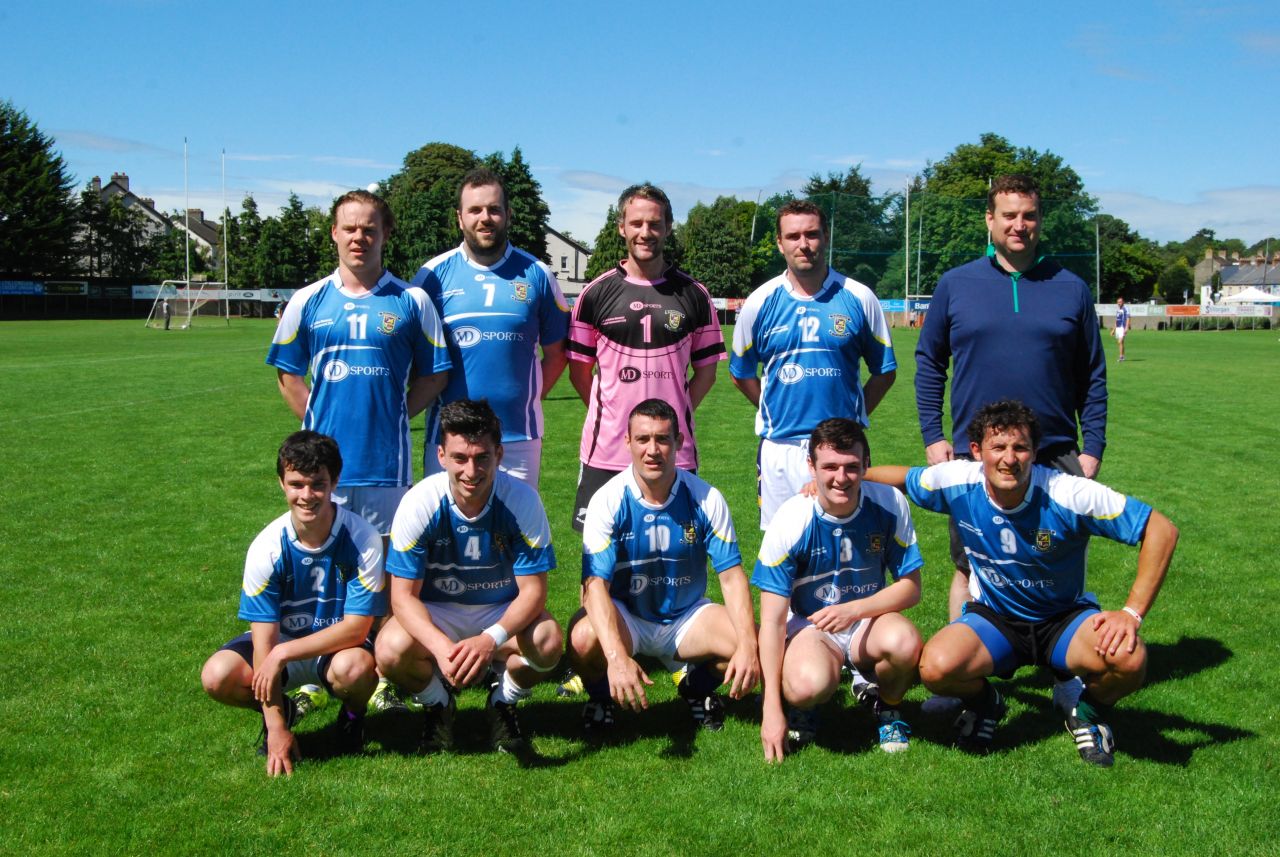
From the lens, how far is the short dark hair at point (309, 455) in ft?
12.4

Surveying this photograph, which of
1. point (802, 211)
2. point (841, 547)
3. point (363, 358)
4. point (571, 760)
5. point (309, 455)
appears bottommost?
point (571, 760)

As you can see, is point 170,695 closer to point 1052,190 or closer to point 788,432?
point 788,432

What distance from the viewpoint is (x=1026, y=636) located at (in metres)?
4.06

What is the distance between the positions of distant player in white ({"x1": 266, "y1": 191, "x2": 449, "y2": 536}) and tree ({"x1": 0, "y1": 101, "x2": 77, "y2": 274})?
5564cm

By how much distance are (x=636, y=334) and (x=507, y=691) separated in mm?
1715

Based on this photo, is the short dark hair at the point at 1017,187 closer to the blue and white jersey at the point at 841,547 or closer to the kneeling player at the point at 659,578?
the blue and white jersey at the point at 841,547

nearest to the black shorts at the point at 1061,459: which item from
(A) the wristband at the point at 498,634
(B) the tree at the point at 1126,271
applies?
(A) the wristband at the point at 498,634

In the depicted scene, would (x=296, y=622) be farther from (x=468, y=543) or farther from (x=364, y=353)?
(x=364, y=353)

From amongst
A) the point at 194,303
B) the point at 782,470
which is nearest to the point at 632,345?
the point at 782,470

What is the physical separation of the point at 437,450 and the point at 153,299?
184 ft

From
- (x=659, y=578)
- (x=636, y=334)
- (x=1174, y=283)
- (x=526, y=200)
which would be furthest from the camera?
(x=1174, y=283)

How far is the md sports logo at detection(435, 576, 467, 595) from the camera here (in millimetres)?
4078

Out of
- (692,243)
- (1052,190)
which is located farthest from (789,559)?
(1052,190)

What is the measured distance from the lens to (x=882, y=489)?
4.17m
